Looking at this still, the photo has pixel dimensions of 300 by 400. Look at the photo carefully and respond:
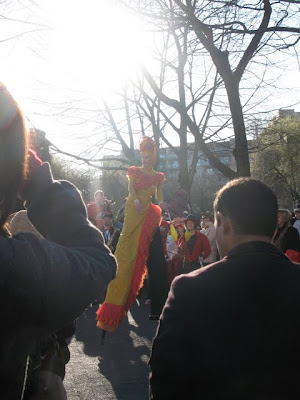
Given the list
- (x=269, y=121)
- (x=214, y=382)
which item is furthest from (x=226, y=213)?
(x=269, y=121)

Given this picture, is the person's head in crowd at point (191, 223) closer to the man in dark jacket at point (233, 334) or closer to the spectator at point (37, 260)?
the man in dark jacket at point (233, 334)

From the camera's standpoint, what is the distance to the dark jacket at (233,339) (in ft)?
6.13

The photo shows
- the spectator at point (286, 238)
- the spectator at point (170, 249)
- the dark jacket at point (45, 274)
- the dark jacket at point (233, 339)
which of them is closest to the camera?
the dark jacket at point (45, 274)

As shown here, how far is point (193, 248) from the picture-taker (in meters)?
10.2

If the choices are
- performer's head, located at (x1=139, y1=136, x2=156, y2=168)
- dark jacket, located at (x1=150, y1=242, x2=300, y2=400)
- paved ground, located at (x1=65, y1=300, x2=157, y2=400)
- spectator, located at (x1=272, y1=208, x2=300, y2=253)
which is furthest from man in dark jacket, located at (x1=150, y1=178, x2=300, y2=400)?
spectator, located at (x1=272, y1=208, x2=300, y2=253)

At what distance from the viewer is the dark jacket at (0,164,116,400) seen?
1.04 meters

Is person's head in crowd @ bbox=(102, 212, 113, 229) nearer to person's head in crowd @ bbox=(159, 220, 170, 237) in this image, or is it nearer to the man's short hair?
person's head in crowd @ bbox=(159, 220, 170, 237)

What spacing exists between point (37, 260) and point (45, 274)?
32mm

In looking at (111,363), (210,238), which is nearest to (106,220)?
(210,238)

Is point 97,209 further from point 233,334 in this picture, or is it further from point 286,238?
point 233,334

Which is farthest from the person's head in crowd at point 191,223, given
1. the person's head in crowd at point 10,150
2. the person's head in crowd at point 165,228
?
the person's head in crowd at point 10,150

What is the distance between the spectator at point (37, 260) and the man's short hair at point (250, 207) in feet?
3.30

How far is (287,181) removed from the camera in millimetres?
43594

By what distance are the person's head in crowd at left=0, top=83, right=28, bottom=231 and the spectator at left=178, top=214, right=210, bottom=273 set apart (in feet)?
29.7
